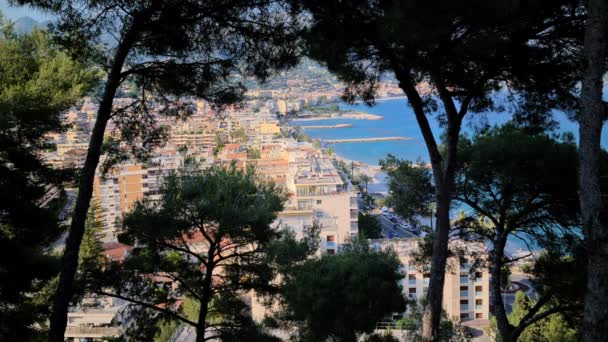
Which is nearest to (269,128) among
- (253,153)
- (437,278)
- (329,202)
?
(253,153)

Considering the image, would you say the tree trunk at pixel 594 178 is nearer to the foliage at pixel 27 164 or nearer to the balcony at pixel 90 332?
the foliage at pixel 27 164

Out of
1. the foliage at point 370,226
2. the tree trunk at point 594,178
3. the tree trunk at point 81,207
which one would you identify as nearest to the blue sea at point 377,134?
the foliage at point 370,226

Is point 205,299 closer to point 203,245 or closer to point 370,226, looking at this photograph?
point 203,245

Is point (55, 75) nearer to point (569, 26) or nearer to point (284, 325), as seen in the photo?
point (284, 325)

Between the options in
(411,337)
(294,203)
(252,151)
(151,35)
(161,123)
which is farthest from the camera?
(252,151)

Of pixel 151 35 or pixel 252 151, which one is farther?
pixel 252 151

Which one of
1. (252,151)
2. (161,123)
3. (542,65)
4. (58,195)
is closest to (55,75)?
(58,195)

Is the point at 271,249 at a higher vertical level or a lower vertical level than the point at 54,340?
higher
